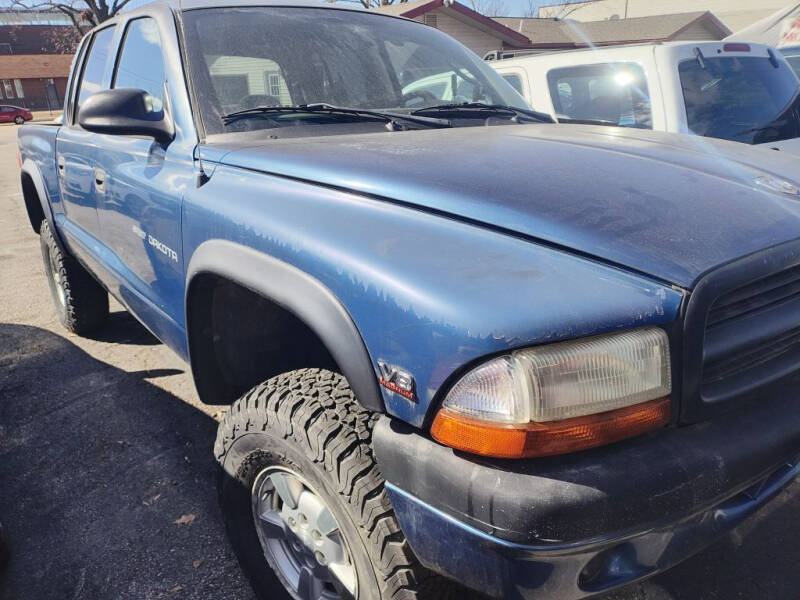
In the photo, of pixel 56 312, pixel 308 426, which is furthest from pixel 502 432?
pixel 56 312

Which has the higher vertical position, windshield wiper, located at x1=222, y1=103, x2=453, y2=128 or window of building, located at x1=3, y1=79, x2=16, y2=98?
window of building, located at x1=3, y1=79, x2=16, y2=98

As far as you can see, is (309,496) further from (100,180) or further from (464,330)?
(100,180)

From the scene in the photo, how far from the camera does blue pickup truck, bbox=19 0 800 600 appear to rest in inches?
47.2

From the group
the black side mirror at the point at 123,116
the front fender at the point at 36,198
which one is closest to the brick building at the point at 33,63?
the front fender at the point at 36,198

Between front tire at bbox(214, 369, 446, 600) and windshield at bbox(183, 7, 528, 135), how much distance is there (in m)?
1.01

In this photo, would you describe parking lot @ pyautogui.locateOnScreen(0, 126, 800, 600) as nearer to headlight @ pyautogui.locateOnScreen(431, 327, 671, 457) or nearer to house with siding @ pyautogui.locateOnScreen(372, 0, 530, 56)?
headlight @ pyautogui.locateOnScreen(431, 327, 671, 457)

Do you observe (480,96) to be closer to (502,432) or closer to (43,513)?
(502,432)

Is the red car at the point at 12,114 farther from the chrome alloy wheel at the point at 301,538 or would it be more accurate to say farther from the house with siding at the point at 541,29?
the chrome alloy wheel at the point at 301,538

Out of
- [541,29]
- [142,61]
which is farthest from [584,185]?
[541,29]

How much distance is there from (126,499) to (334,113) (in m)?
1.77

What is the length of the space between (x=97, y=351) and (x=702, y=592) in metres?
3.64

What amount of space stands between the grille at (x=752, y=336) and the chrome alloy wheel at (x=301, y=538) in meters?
0.98

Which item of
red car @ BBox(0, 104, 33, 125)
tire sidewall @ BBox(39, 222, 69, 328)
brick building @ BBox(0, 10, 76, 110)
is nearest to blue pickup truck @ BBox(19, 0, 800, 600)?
tire sidewall @ BBox(39, 222, 69, 328)

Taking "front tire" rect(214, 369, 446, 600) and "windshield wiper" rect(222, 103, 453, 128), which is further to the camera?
"windshield wiper" rect(222, 103, 453, 128)
